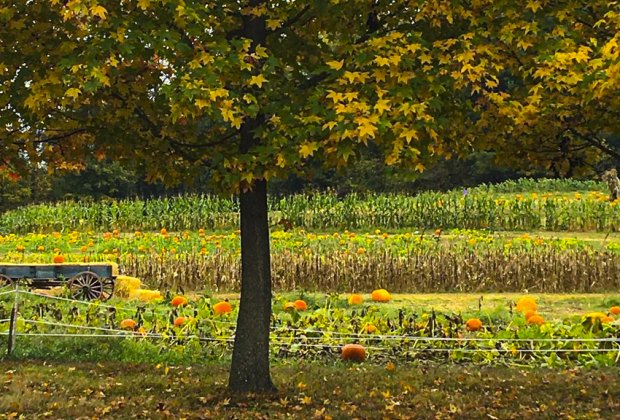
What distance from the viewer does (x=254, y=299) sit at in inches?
284

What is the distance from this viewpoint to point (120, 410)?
673 cm

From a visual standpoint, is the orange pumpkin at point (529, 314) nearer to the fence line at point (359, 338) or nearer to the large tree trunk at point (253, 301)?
the fence line at point (359, 338)

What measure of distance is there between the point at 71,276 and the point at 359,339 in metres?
6.33

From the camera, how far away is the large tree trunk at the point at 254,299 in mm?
7152

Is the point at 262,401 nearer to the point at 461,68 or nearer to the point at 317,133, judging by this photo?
the point at 317,133

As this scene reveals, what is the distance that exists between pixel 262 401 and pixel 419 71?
332 cm

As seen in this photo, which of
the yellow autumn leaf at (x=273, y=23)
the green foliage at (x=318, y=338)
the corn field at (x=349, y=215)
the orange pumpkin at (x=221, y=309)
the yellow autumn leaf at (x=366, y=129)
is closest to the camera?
the yellow autumn leaf at (x=366, y=129)

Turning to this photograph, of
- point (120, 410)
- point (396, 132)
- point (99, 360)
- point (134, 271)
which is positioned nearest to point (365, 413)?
point (120, 410)

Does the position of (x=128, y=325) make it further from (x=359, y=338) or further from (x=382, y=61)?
(x=382, y=61)

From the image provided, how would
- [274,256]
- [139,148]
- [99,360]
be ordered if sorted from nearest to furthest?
[139,148], [99,360], [274,256]

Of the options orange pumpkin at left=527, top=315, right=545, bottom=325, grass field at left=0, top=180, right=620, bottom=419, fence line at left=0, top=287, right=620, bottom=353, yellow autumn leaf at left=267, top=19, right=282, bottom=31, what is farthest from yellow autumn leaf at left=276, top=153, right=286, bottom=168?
orange pumpkin at left=527, top=315, right=545, bottom=325

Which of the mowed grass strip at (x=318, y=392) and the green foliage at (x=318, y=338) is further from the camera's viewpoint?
the green foliage at (x=318, y=338)

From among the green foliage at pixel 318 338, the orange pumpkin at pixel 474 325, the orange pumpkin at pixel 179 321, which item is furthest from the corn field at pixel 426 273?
the orange pumpkin at pixel 179 321

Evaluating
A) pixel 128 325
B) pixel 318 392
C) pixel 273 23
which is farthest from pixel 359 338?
pixel 273 23
